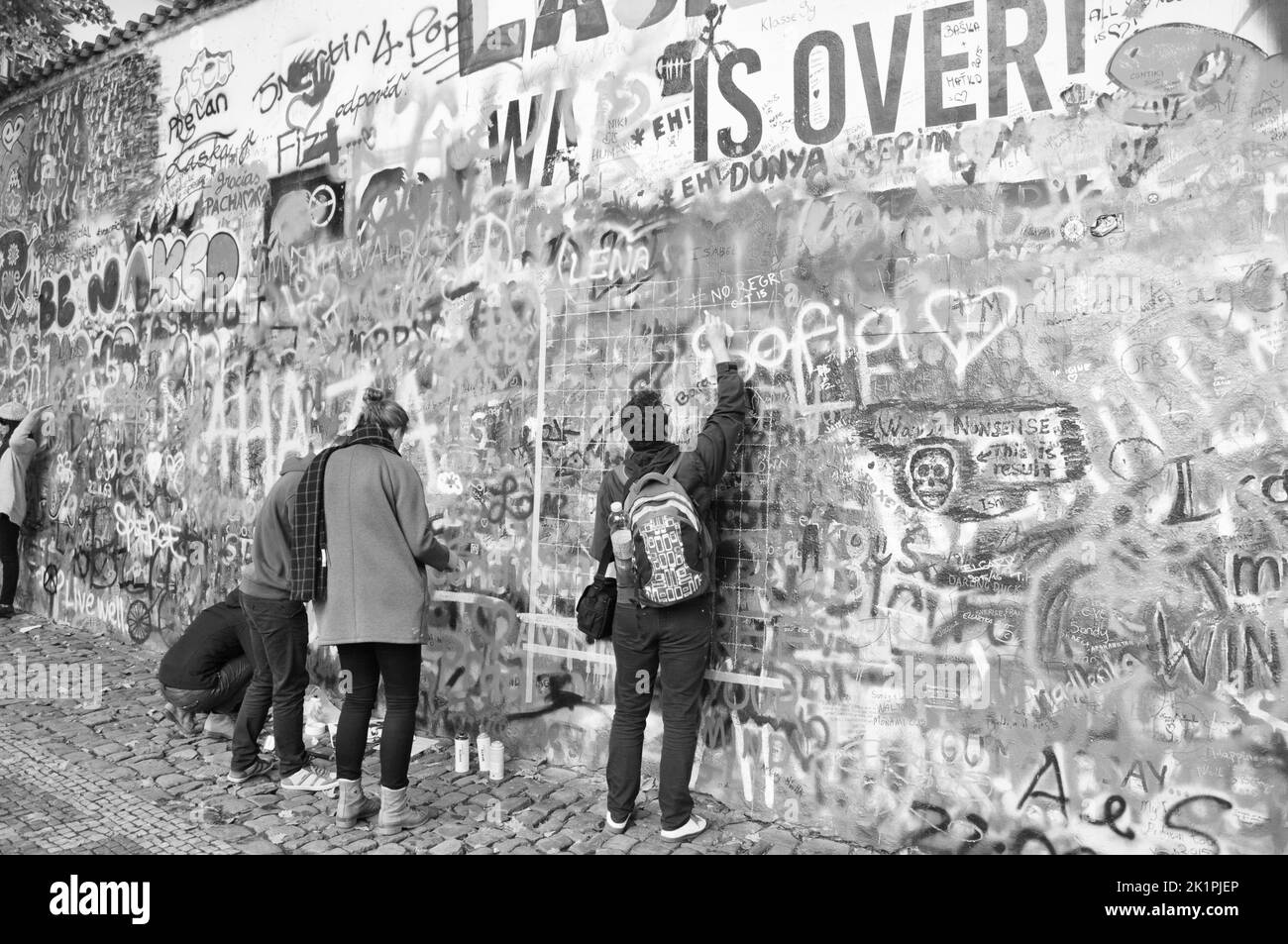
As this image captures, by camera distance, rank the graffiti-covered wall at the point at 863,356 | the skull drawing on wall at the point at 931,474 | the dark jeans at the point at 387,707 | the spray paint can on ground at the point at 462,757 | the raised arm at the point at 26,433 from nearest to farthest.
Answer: the graffiti-covered wall at the point at 863,356
the skull drawing on wall at the point at 931,474
the dark jeans at the point at 387,707
the spray paint can on ground at the point at 462,757
the raised arm at the point at 26,433

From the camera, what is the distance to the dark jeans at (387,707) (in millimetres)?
4820

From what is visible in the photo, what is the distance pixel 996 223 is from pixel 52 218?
29.7ft

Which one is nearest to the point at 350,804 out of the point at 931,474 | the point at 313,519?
the point at 313,519

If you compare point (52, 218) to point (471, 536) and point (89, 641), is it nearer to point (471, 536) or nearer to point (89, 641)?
point (89, 641)

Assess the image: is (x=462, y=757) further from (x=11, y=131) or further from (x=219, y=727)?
(x=11, y=131)

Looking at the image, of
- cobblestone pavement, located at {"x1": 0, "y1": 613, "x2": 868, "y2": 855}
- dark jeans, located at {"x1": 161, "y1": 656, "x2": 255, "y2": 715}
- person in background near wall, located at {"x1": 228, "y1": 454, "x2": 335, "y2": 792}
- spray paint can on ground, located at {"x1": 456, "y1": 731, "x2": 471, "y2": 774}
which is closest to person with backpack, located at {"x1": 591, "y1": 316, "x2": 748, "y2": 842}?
cobblestone pavement, located at {"x1": 0, "y1": 613, "x2": 868, "y2": 855}

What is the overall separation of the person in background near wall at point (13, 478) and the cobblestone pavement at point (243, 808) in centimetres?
361

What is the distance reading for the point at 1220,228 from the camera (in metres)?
3.97

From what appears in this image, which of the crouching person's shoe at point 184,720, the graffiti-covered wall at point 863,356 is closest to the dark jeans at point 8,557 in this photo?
the graffiti-covered wall at point 863,356

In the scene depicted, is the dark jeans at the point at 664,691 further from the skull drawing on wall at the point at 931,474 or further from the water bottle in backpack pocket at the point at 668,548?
the skull drawing on wall at the point at 931,474

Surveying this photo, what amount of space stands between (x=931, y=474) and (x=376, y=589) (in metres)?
2.65

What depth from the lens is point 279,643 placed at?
5.49 metres

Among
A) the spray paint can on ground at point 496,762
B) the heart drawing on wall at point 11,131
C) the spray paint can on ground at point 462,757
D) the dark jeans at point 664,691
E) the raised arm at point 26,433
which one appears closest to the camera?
the dark jeans at point 664,691
